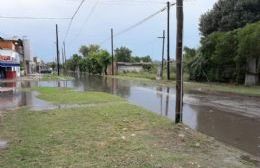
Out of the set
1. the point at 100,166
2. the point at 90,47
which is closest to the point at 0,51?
the point at 100,166

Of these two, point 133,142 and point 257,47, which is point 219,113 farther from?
point 257,47

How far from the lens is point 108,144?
369 inches

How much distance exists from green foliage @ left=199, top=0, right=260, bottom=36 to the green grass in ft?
110

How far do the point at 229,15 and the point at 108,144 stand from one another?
130 ft

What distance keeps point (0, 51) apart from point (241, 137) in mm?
49790

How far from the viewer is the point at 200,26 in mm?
51156

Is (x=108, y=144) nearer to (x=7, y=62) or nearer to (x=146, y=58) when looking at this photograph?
(x=7, y=62)

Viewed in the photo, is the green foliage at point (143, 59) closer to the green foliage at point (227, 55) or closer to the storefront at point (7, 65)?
the storefront at point (7, 65)

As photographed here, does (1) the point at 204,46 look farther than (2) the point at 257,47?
Yes

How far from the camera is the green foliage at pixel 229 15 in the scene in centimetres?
4388

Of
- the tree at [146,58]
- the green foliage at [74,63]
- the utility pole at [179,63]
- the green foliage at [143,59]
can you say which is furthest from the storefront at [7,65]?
the green foliage at [74,63]

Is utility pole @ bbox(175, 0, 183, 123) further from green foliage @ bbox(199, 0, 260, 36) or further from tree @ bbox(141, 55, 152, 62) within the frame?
tree @ bbox(141, 55, 152, 62)

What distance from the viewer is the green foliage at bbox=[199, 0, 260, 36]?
43875mm

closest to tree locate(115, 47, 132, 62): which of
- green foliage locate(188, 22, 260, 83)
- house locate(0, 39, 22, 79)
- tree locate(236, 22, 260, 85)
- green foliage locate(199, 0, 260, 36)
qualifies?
house locate(0, 39, 22, 79)
